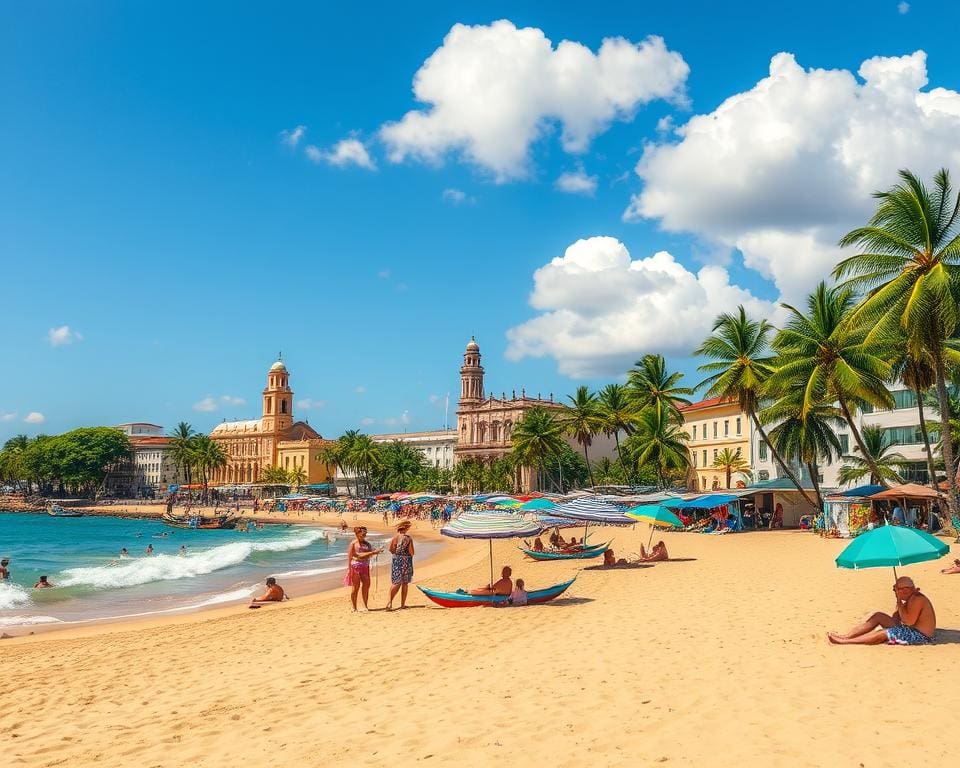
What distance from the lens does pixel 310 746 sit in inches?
281

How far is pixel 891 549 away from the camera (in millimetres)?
9734

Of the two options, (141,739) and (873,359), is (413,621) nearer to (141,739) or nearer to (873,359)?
(141,739)

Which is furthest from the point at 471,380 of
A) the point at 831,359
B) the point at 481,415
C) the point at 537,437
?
the point at 831,359

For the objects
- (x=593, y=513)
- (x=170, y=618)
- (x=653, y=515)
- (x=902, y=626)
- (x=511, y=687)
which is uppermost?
(x=593, y=513)

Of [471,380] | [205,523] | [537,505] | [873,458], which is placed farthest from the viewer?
[471,380]

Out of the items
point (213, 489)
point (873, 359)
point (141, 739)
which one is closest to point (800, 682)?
point (141, 739)

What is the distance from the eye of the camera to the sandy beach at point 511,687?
267 inches

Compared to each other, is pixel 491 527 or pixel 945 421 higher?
pixel 945 421

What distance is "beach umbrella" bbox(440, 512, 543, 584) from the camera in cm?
1473

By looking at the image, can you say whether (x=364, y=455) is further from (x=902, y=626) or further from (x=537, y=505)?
(x=902, y=626)

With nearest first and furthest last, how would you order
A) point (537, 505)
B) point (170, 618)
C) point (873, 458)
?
point (170, 618), point (537, 505), point (873, 458)

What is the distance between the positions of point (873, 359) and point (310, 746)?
2653 centimetres

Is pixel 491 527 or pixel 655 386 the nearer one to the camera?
pixel 491 527

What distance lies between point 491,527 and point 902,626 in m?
7.28
